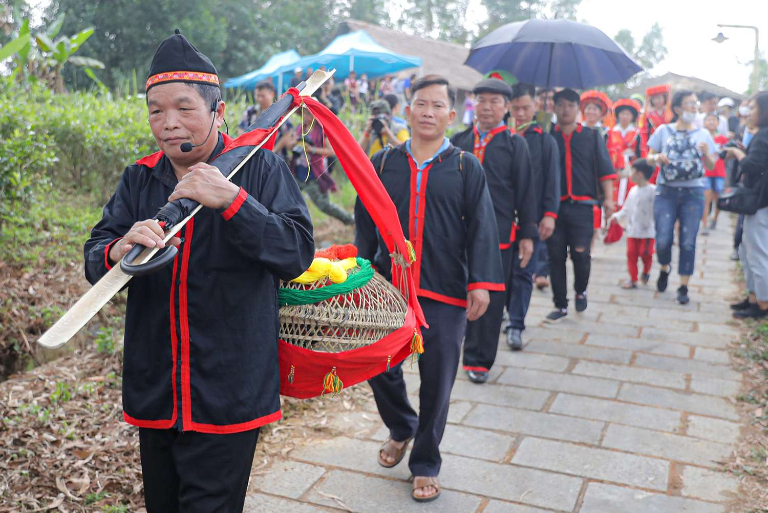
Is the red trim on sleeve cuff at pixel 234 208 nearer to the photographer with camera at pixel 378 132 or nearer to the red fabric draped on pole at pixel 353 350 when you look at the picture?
the red fabric draped on pole at pixel 353 350

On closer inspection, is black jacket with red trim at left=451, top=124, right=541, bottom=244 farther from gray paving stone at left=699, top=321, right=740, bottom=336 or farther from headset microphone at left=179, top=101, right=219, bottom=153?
headset microphone at left=179, top=101, right=219, bottom=153

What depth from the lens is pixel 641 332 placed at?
668cm

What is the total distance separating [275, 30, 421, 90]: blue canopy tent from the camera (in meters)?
18.1

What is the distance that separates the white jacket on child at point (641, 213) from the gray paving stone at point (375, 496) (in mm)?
5500

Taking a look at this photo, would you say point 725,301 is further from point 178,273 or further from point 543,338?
point 178,273

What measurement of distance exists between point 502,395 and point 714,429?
133cm

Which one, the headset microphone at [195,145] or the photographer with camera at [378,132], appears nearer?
the headset microphone at [195,145]

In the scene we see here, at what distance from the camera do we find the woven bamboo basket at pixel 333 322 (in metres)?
2.46

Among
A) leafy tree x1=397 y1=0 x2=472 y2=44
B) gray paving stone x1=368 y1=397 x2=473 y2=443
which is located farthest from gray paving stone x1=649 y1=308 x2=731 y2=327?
leafy tree x1=397 y1=0 x2=472 y2=44

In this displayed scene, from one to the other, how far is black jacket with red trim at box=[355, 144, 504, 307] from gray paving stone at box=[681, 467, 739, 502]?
1419mm

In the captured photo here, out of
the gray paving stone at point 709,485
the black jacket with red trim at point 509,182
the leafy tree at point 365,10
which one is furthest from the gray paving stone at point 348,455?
the leafy tree at point 365,10

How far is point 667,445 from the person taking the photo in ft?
13.9

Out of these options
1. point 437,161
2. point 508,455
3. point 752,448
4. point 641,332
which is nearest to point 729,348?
point 641,332

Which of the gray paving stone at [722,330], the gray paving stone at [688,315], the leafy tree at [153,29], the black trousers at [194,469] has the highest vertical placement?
the leafy tree at [153,29]
